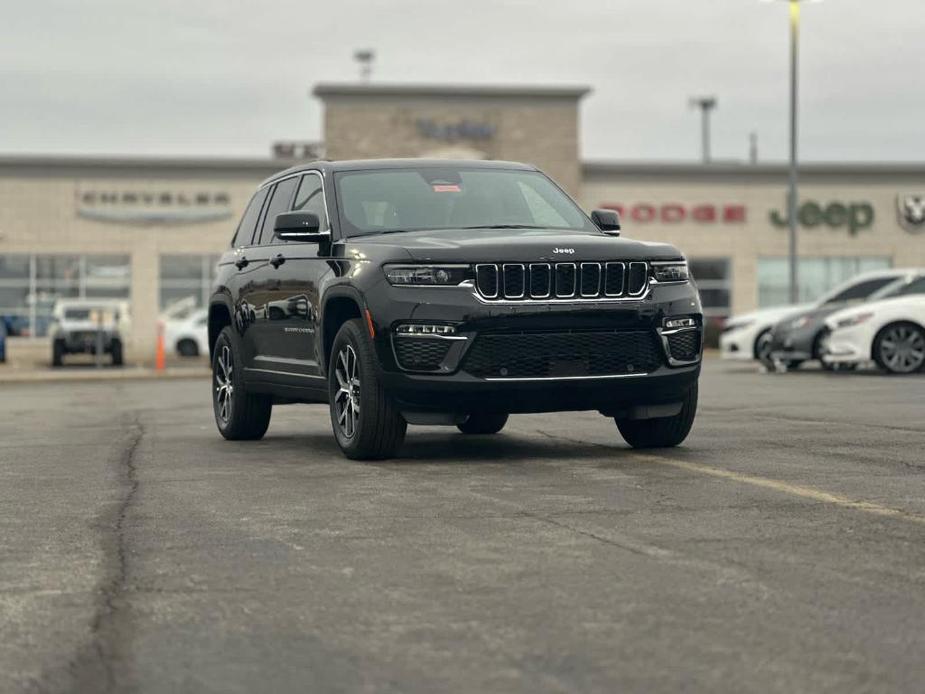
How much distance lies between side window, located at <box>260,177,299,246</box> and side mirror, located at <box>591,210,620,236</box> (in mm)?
2198

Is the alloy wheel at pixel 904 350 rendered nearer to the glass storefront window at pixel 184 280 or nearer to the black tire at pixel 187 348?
the black tire at pixel 187 348

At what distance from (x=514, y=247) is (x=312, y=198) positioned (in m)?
2.30

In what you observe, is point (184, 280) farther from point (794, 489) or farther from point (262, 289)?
point (794, 489)

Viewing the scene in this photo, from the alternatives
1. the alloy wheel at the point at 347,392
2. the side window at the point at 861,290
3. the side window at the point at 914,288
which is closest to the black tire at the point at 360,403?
the alloy wheel at the point at 347,392

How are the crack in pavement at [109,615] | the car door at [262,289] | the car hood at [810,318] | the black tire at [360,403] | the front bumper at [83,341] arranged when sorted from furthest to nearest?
the front bumper at [83,341], the car hood at [810,318], the car door at [262,289], the black tire at [360,403], the crack in pavement at [109,615]

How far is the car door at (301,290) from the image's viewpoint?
1097cm

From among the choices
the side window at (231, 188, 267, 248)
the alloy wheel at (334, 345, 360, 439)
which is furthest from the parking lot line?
the side window at (231, 188, 267, 248)

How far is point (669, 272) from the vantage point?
10234mm

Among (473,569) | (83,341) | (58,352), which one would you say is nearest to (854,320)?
(473,569)

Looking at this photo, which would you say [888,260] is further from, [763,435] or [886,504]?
[886,504]

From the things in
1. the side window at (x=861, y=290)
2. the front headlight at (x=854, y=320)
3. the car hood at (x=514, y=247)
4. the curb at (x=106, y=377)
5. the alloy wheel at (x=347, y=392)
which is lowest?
the curb at (x=106, y=377)

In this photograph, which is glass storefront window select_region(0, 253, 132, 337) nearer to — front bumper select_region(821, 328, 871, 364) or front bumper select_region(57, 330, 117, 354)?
front bumper select_region(57, 330, 117, 354)

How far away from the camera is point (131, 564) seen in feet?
21.0

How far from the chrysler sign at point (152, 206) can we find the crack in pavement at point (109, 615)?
46595 mm
